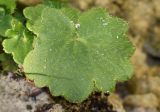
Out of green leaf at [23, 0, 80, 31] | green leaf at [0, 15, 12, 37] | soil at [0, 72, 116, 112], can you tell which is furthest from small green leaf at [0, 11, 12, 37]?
soil at [0, 72, 116, 112]

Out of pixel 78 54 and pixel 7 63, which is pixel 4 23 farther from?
pixel 78 54

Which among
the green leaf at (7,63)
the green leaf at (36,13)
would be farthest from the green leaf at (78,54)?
the green leaf at (7,63)

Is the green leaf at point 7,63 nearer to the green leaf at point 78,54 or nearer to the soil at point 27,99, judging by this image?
the soil at point 27,99

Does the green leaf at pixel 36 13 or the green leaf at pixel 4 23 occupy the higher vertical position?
the green leaf at pixel 36 13

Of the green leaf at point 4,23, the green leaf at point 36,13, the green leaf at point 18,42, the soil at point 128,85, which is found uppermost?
the green leaf at point 36,13

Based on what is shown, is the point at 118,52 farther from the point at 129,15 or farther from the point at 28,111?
the point at 129,15

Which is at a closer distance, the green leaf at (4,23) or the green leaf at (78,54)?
the green leaf at (78,54)

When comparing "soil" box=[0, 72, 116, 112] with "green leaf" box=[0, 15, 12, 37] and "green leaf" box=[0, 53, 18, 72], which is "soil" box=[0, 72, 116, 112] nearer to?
"green leaf" box=[0, 53, 18, 72]
